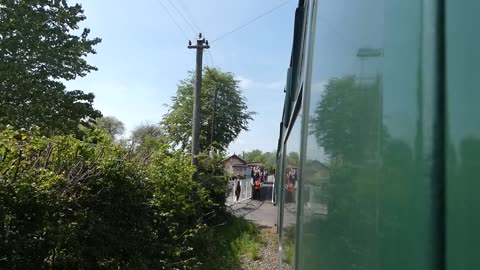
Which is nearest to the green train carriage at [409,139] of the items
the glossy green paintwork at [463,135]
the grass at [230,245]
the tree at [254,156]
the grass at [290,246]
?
the glossy green paintwork at [463,135]

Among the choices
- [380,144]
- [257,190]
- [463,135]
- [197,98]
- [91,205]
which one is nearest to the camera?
[463,135]

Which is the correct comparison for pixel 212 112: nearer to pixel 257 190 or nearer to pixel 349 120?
pixel 257 190

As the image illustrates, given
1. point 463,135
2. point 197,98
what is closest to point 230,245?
point 197,98

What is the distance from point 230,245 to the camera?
10609mm

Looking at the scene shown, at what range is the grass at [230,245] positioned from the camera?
8375 millimetres

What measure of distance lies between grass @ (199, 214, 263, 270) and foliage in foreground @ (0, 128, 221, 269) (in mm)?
788

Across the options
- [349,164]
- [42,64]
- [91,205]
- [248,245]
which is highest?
[42,64]

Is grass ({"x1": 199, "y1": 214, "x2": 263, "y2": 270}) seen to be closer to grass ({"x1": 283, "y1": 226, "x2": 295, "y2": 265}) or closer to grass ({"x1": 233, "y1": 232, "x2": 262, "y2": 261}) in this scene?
grass ({"x1": 233, "y1": 232, "x2": 262, "y2": 261})

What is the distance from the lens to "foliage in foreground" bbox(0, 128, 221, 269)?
4.05 meters

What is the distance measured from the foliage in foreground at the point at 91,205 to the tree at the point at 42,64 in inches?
346

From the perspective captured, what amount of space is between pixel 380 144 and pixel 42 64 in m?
17.3

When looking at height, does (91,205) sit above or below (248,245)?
above

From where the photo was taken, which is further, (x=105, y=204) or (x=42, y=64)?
(x=42, y=64)

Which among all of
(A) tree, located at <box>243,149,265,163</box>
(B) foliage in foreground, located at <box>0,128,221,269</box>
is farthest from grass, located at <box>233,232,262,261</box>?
(A) tree, located at <box>243,149,265,163</box>
